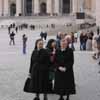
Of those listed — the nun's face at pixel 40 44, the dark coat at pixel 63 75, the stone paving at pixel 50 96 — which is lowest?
the stone paving at pixel 50 96

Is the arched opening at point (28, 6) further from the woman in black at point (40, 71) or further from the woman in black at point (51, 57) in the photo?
the woman in black at point (40, 71)

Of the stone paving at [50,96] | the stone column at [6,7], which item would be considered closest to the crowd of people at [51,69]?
the stone paving at [50,96]

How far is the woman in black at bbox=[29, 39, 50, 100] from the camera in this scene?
35.0 feet

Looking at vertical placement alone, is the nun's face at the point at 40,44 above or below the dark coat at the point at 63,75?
above

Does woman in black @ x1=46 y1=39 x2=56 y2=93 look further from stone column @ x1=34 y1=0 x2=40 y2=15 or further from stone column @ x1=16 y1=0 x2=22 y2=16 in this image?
stone column @ x1=16 y1=0 x2=22 y2=16

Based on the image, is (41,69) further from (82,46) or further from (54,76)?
(82,46)

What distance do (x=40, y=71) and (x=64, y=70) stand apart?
1.70 ft

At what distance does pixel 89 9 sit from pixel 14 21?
1403 centimetres

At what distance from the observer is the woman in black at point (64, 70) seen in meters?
10.7

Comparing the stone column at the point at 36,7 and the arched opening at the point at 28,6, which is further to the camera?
the arched opening at the point at 28,6

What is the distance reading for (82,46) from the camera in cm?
3058

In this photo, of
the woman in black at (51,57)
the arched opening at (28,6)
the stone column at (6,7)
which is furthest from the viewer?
the arched opening at (28,6)

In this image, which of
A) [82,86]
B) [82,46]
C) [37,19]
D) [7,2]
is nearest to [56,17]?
[37,19]

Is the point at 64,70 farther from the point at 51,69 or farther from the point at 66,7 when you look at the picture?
the point at 66,7
